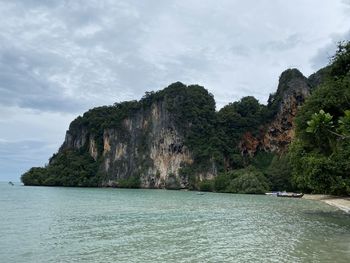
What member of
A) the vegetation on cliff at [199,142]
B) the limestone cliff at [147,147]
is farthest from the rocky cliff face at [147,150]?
the vegetation on cliff at [199,142]

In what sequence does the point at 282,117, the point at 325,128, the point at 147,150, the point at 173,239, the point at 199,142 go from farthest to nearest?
the point at 147,150 → the point at 199,142 → the point at 282,117 → the point at 325,128 → the point at 173,239

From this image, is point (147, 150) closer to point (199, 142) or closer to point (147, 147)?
point (147, 147)

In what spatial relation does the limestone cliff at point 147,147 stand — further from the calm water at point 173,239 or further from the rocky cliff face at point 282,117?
the calm water at point 173,239

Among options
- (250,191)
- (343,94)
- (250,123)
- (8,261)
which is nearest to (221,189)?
(250,191)

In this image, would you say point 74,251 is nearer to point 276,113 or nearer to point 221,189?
point 221,189

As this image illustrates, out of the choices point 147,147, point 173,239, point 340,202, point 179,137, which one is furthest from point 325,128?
point 147,147

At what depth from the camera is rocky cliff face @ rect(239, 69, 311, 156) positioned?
10900 cm

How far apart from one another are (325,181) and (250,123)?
84661 millimetres

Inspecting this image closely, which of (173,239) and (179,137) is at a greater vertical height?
(179,137)

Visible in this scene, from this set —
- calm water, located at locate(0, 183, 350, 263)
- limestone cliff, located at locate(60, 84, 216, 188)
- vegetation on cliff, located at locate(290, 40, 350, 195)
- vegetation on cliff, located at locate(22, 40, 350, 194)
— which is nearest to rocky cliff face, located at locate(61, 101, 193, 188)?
limestone cliff, located at locate(60, 84, 216, 188)

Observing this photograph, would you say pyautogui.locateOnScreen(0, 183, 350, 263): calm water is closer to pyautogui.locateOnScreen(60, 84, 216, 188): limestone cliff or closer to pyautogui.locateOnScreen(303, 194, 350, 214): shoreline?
pyautogui.locateOnScreen(303, 194, 350, 214): shoreline

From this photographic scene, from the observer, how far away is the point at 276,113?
115188 mm

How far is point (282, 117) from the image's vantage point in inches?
4434

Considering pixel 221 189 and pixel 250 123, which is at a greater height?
pixel 250 123
